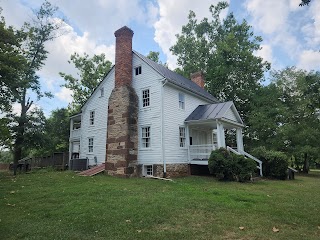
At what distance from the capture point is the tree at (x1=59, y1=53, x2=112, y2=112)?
113 feet

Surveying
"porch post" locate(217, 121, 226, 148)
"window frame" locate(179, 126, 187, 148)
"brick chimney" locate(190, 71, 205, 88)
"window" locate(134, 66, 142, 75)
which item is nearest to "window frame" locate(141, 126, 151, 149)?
"window frame" locate(179, 126, 187, 148)

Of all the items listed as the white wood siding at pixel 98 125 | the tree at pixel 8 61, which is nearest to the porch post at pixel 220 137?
the white wood siding at pixel 98 125

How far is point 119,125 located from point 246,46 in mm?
25126

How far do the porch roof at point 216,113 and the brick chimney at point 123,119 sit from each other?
4426 millimetres

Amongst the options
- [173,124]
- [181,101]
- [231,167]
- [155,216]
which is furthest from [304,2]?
[181,101]

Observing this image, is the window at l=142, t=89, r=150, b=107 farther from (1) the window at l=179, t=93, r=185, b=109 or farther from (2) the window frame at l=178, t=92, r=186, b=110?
(1) the window at l=179, t=93, r=185, b=109

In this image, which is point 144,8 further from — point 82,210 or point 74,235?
point 74,235

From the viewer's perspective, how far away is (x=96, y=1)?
13.3 m

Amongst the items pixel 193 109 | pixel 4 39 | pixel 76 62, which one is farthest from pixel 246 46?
pixel 4 39

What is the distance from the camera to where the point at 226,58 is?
32.4 meters

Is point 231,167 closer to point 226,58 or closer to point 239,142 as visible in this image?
point 239,142

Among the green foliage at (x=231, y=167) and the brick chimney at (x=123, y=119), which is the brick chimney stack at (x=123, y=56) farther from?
the green foliage at (x=231, y=167)

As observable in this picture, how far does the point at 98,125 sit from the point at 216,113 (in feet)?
33.5

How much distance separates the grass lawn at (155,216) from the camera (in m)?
5.07
